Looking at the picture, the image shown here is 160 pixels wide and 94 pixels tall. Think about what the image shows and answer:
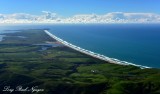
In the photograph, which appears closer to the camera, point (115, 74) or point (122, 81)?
point (122, 81)

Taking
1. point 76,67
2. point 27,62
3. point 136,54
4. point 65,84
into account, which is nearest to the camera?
point 65,84

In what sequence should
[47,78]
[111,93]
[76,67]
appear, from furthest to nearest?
[76,67], [47,78], [111,93]

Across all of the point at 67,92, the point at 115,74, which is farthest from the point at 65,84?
the point at 115,74

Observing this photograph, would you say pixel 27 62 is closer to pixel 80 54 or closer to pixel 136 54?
pixel 80 54

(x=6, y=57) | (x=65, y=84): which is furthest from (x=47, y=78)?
(x=6, y=57)

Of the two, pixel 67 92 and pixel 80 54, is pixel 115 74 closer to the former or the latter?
pixel 67 92

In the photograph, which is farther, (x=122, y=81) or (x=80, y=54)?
(x=80, y=54)
